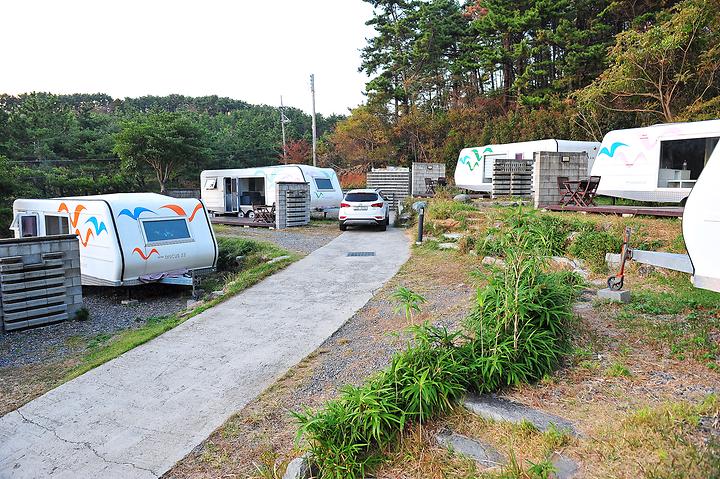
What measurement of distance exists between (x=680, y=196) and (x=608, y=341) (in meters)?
8.94

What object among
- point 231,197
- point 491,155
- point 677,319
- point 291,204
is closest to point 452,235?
point 677,319

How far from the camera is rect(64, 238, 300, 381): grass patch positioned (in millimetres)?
6242

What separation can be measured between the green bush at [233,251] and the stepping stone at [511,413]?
997 cm

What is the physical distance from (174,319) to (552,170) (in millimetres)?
9954

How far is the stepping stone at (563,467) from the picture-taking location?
258 centimetres

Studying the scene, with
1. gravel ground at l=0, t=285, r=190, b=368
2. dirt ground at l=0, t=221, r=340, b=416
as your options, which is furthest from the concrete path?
gravel ground at l=0, t=285, r=190, b=368

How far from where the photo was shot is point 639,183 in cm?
1189

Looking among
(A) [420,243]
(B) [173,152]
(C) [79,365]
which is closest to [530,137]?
(A) [420,243]

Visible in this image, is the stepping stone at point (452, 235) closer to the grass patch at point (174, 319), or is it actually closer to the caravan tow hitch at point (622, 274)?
the grass patch at point (174, 319)

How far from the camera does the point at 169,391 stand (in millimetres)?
4836

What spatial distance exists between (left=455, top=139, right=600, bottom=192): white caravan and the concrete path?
40.4 feet

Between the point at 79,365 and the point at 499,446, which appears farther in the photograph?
the point at 79,365

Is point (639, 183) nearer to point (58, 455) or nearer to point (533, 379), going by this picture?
point (533, 379)

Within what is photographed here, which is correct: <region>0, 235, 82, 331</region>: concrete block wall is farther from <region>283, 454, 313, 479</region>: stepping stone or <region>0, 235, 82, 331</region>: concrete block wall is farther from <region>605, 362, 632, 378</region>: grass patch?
<region>605, 362, 632, 378</region>: grass patch
